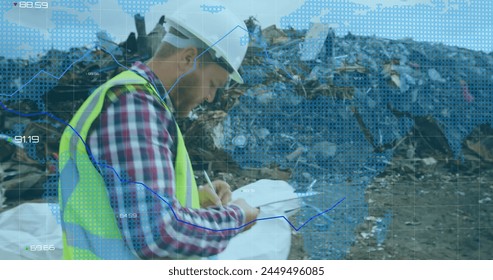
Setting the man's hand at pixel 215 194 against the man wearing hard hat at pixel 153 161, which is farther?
the man's hand at pixel 215 194

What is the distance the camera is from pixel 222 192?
3266mm

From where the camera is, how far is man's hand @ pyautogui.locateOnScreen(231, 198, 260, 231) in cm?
329

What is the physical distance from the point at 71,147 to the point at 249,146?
1047 mm

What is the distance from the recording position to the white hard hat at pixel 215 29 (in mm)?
3207

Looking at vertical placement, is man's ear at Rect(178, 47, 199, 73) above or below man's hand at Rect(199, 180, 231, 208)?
above

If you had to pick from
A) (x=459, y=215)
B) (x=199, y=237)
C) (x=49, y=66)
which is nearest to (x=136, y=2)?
(x=49, y=66)

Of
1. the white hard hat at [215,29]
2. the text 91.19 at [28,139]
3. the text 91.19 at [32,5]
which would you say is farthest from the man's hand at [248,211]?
the text 91.19 at [32,5]

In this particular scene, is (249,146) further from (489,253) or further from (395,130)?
(489,253)

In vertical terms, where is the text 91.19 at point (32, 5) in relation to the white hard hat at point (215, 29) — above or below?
above

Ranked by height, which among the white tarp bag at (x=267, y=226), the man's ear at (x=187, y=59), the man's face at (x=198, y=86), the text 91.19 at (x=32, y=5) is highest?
the text 91.19 at (x=32, y=5)

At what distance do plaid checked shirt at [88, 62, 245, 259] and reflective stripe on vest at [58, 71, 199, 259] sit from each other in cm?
4
